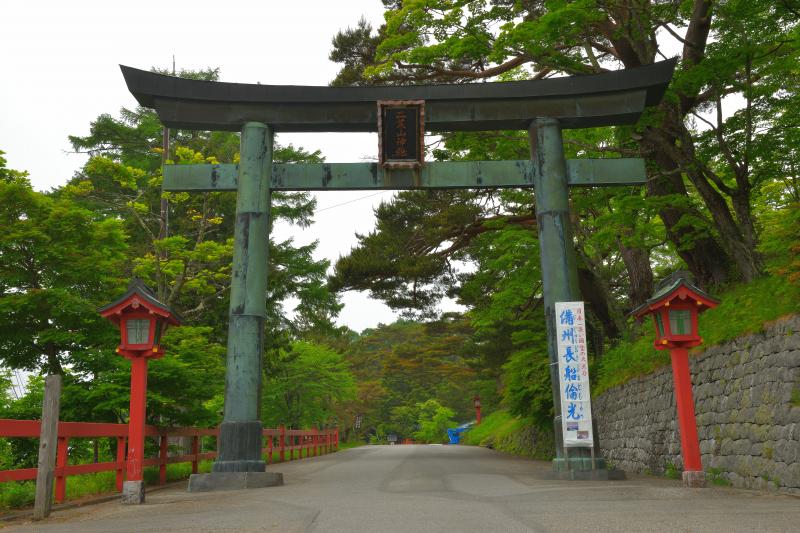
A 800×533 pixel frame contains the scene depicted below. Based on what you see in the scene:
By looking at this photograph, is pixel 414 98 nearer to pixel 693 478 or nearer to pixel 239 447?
pixel 239 447

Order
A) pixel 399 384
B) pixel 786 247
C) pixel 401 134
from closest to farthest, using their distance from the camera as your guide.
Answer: pixel 786 247, pixel 401 134, pixel 399 384

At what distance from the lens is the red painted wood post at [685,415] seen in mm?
9023

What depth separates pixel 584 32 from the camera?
1523 centimetres

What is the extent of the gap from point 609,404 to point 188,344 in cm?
1062

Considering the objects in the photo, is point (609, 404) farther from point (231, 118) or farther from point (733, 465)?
point (231, 118)

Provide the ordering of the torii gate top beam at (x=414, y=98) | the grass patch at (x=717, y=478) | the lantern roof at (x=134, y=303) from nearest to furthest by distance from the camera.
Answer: the lantern roof at (x=134, y=303), the grass patch at (x=717, y=478), the torii gate top beam at (x=414, y=98)

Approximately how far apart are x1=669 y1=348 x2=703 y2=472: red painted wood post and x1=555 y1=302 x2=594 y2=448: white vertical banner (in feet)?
4.17

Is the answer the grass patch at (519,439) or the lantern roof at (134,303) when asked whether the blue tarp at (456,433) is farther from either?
the lantern roof at (134,303)

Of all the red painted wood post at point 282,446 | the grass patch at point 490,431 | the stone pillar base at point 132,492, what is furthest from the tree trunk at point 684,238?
the grass patch at point 490,431

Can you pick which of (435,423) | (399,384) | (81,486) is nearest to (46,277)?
(81,486)

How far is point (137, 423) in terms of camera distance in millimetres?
8727

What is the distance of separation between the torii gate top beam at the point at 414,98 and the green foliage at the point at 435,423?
44.9 m

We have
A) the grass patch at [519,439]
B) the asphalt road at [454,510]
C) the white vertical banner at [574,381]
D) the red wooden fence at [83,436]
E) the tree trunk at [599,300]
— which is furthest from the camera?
the grass patch at [519,439]

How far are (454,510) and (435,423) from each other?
4941 centimetres
